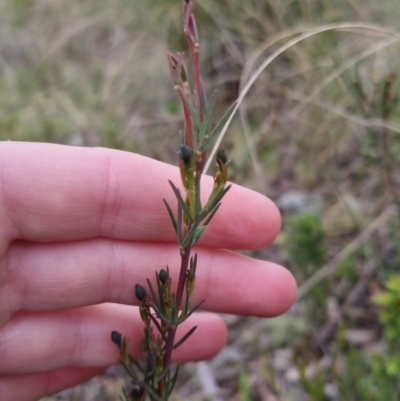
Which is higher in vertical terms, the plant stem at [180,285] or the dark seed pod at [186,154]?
the dark seed pod at [186,154]

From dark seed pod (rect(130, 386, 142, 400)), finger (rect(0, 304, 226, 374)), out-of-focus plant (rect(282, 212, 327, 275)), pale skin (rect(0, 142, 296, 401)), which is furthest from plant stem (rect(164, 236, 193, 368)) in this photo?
out-of-focus plant (rect(282, 212, 327, 275))

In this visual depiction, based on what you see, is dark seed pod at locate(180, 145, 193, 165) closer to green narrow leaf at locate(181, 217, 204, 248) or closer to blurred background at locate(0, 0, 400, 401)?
green narrow leaf at locate(181, 217, 204, 248)

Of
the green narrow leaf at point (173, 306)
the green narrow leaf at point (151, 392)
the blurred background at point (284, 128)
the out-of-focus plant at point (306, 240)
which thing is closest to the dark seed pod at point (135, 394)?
the green narrow leaf at point (151, 392)

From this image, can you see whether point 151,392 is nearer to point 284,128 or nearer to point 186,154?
point 186,154

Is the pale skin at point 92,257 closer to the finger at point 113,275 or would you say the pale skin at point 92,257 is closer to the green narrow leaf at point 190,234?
the finger at point 113,275

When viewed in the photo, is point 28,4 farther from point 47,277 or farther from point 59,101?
point 47,277

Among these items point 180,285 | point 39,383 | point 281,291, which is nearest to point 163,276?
point 180,285
